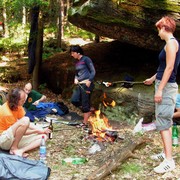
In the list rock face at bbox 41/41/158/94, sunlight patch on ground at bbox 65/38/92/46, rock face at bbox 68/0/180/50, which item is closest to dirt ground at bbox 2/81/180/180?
rock face at bbox 68/0/180/50

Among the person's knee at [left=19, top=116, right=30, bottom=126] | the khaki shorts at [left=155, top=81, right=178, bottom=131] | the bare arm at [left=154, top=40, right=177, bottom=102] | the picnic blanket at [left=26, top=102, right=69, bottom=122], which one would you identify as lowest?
the picnic blanket at [left=26, top=102, right=69, bottom=122]

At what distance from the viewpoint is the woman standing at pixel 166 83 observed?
13.4 feet

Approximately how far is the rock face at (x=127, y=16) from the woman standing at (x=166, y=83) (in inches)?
113

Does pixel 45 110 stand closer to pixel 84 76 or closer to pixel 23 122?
pixel 84 76

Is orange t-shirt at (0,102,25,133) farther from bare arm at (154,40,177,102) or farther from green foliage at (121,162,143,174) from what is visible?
bare arm at (154,40,177,102)

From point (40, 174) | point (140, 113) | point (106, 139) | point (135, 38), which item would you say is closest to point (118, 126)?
point (140, 113)

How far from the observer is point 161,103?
4.30m

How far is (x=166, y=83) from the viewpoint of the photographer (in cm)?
419

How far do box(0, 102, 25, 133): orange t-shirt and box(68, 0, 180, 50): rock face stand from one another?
11.5 feet

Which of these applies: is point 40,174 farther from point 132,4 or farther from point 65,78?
point 65,78

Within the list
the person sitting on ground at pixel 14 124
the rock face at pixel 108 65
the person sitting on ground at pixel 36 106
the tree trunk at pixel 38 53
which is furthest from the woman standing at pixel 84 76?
the tree trunk at pixel 38 53

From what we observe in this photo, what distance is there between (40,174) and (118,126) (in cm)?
311

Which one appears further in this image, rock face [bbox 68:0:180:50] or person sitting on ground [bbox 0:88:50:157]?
rock face [bbox 68:0:180:50]

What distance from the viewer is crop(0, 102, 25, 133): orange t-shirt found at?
481 centimetres
